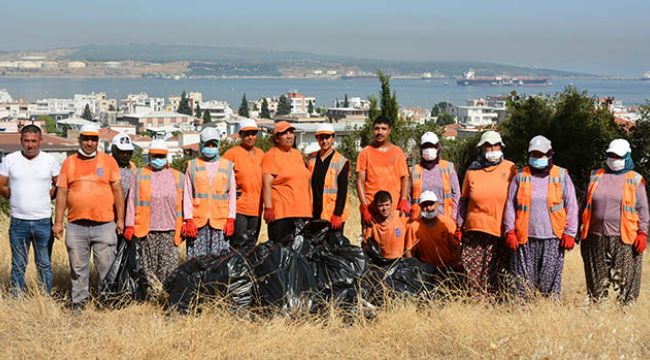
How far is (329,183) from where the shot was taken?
656 centimetres

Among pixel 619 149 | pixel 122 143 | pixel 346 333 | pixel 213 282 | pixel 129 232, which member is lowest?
pixel 346 333

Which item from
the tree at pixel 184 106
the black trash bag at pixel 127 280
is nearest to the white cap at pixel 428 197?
the black trash bag at pixel 127 280

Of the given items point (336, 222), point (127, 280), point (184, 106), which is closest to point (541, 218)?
point (336, 222)

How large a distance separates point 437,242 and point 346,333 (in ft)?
4.90

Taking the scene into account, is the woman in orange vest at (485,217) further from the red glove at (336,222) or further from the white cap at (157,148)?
the white cap at (157,148)

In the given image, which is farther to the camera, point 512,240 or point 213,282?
point 512,240

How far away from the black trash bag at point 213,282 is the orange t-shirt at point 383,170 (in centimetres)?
139

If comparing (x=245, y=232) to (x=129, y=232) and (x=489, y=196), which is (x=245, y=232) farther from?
(x=489, y=196)

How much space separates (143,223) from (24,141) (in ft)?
3.45

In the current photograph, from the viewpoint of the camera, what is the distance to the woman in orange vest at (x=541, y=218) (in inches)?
223

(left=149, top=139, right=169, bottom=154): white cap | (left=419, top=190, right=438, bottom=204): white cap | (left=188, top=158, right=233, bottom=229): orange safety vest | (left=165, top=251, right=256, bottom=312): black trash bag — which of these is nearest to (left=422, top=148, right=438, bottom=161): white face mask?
(left=419, top=190, right=438, bottom=204): white cap

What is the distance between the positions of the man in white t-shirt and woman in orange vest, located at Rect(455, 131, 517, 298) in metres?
3.10

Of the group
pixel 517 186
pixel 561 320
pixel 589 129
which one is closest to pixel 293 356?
pixel 561 320

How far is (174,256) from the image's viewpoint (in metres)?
6.15
